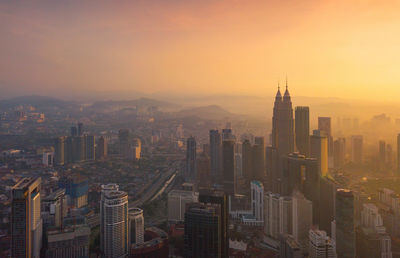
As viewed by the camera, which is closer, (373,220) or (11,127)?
(373,220)

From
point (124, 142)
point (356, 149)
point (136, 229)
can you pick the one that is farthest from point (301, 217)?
point (124, 142)

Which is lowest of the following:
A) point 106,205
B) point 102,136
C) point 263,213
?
point 263,213

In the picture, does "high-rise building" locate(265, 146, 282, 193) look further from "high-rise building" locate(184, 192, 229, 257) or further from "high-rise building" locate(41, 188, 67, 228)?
"high-rise building" locate(41, 188, 67, 228)

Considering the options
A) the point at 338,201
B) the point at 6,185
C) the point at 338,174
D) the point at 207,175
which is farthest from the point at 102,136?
the point at 338,201

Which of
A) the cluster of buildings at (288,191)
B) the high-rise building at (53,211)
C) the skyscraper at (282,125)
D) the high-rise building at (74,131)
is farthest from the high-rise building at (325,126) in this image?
the high-rise building at (74,131)

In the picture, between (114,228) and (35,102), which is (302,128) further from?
(35,102)

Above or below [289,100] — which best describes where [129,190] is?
below

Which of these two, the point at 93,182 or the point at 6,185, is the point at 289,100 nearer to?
the point at 93,182
